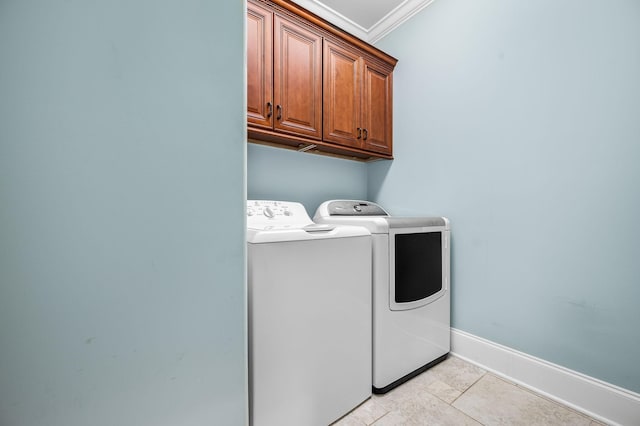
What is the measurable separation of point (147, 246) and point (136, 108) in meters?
0.32

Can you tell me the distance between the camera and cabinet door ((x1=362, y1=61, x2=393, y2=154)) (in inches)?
80.7

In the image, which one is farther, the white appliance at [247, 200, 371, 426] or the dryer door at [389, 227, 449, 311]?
the dryer door at [389, 227, 449, 311]

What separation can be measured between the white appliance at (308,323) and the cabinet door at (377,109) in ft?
3.52

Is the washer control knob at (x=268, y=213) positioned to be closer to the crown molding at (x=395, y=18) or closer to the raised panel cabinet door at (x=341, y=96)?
the raised panel cabinet door at (x=341, y=96)

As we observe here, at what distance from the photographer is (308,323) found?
109 centimetres

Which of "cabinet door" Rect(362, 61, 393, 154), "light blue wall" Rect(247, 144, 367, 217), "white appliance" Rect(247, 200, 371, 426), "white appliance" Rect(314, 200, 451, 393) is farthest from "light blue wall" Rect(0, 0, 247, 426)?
"cabinet door" Rect(362, 61, 393, 154)

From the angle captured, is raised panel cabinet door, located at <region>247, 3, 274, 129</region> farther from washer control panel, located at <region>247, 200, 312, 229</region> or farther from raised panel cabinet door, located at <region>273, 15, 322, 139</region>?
washer control panel, located at <region>247, 200, 312, 229</region>

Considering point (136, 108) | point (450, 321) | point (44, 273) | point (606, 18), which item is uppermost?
point (606, 18)

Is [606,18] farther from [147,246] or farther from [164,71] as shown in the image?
[147,246]

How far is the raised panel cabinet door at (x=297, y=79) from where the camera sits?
1.62 m

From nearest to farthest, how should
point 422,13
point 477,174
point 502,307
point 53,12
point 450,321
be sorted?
point 53,12 → point 502,307 → point 477,174 → point 450,321 → point 422,13

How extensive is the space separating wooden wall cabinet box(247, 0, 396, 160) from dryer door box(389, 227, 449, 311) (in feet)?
2.81

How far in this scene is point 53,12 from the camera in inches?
19.6

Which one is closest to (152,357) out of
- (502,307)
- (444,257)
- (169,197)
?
(169,197)
